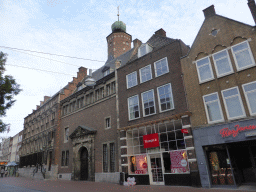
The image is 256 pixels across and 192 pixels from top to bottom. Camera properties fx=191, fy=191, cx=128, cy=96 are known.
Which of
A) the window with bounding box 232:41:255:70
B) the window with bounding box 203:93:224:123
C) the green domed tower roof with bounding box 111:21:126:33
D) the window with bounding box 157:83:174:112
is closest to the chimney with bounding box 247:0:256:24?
the window with bounding box 232:41:255:70

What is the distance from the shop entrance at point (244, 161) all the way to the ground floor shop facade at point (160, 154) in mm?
2474

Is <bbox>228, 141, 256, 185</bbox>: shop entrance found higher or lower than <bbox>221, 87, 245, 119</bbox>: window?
lower

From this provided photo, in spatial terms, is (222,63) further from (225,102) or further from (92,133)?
(92,133)

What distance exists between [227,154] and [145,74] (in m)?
9.91

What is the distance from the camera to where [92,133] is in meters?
22.8

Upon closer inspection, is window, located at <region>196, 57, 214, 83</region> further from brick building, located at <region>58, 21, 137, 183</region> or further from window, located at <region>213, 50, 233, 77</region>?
brick building, located at <region>58, 21, 137, 183</region>

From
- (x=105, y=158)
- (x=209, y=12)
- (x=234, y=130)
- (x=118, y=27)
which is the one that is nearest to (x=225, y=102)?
(x=234, y=130)

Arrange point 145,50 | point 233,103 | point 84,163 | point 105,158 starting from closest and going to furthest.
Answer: point 233,103 < point 145,50 < point 105,158 < point 84,163

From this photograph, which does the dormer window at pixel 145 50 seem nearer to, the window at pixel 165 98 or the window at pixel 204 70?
the window at pixel 165 98

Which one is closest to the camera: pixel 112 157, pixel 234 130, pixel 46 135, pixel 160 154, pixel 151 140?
pixel 234 130

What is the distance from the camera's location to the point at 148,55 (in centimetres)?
1894

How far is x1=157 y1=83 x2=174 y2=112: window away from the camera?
16141 mm

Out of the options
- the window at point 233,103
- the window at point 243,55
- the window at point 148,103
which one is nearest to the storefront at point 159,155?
the window at point 148,103

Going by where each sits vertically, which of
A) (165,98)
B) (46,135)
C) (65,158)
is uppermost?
(46,135)
